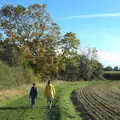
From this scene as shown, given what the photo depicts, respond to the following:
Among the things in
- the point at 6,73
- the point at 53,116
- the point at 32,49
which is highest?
the point at 32,49

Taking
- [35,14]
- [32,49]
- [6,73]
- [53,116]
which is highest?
[35,14]

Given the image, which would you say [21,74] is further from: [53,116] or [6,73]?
[53,116]

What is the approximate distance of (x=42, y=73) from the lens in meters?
72.8

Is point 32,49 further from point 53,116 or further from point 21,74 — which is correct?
point 53,116

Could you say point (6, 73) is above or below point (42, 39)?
below

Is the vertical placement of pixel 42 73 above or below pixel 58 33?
below

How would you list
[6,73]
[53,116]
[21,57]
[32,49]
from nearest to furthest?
[53,116] → [6,73] → [21,57] → [32,49]

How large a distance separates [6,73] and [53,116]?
23.6 m

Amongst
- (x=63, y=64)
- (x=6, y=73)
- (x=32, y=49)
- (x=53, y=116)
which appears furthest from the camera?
(x=63, y=64)

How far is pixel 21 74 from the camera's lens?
5175 cm

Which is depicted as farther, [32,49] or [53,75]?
[53,75]

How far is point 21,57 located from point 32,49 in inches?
589

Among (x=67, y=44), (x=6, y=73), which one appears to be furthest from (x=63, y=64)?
(x=6, y=73)

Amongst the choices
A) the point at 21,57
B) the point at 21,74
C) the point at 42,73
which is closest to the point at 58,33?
the point at 42,73
